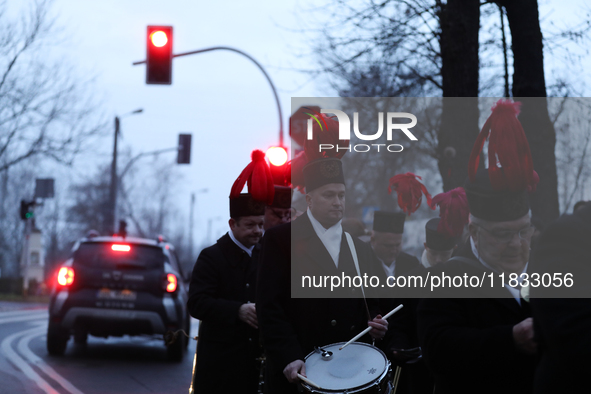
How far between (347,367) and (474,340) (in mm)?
1006

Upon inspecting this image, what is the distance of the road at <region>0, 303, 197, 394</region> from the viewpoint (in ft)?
28.9

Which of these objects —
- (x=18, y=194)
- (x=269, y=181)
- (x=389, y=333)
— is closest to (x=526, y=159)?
(x=389, y=333)

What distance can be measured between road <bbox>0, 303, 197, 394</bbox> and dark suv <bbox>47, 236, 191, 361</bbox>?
412mm

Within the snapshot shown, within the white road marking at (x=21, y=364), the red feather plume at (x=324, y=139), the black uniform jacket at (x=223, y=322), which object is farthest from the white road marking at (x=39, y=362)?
the red feather plume at (x=324, y=139)

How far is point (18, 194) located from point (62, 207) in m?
4.38

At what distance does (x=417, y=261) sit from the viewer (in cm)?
577

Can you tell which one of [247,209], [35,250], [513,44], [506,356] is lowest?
[35,250]

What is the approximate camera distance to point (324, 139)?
4.34 meters

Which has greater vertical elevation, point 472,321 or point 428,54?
point 428,54

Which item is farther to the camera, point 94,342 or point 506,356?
point 94,342

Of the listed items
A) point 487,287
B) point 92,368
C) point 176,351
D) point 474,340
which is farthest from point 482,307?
point 176,351

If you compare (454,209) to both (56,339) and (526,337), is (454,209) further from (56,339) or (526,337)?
(56,339)

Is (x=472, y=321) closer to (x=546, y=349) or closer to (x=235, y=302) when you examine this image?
(x=546, y=349)

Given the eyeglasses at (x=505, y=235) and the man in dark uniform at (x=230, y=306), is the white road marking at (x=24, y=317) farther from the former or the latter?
the eyeglasses at (x=505, y=235)
